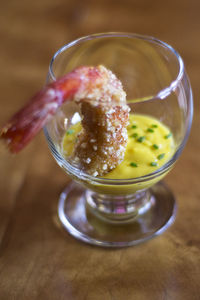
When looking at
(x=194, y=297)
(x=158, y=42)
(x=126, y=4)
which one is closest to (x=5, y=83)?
(x=158, y=42)

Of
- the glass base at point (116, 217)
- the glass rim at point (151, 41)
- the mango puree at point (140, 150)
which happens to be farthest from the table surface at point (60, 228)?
the glass rim at point (151, 41)

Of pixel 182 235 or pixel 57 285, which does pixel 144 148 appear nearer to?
pixel 182 235

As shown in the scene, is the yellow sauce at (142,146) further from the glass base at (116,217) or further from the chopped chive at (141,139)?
the glass base at (116,217)

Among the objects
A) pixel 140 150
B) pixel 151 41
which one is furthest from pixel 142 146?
pixel 151 41

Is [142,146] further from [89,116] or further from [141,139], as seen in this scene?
[89,116]

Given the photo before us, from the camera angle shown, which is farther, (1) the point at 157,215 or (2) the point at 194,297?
(1) the point at 157,215

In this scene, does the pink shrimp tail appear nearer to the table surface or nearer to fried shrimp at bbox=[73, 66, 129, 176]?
fried shrimp at bbox=[73, 66, 129, 176]
